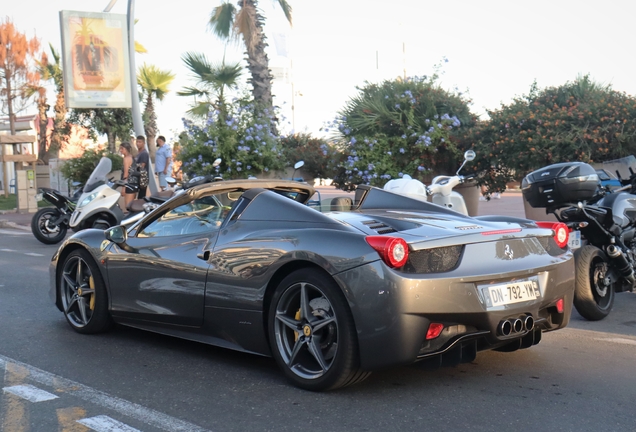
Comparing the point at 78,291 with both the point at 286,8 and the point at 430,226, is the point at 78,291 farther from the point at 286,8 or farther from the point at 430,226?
the point at 286,8

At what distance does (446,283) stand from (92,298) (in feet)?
10.2

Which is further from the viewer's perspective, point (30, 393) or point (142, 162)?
point (142, 162)

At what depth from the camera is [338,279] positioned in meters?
4.40

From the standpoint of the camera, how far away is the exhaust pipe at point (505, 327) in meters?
4.45

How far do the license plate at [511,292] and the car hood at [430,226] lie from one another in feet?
0.93

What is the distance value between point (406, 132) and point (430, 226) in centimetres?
1072

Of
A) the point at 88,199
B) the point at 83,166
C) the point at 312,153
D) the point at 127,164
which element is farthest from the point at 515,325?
the point at 83,166

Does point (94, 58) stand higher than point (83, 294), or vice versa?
point (94, 58)

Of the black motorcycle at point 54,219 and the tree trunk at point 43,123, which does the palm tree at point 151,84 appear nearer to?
the tree trunk at point 43,123

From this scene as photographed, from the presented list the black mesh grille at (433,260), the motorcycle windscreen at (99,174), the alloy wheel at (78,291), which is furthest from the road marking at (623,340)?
the motorcycle windscreen at (99,174)

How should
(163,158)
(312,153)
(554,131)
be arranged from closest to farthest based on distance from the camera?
(554,131), (312,153), (163,158)

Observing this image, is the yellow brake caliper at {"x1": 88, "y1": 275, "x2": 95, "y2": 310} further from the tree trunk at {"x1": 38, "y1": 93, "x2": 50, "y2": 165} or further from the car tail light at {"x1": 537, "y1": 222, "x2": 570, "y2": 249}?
the tree trunk at {"x1": 38, "y1": 93, "x2": 50, "y2": 165}

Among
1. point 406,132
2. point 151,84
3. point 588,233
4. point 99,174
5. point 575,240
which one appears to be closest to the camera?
A: point 575,240

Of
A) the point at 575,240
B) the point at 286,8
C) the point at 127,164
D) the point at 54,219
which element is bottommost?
the point at 54,219
